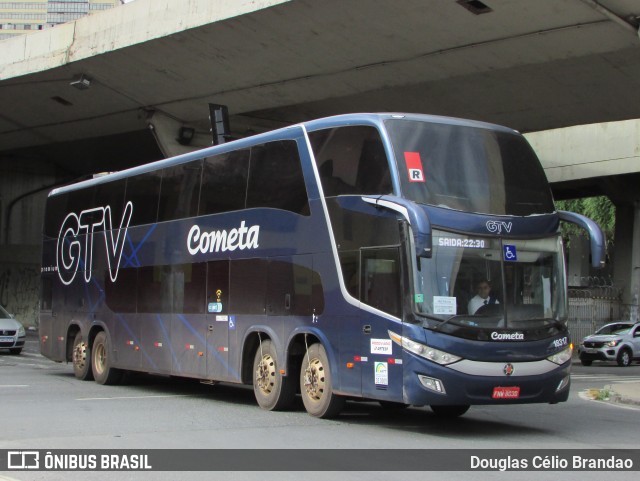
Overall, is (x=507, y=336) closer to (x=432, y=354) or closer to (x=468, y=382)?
(x=468, y=382)

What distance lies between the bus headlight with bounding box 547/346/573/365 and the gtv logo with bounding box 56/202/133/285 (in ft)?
30.5

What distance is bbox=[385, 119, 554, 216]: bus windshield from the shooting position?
11.2 metres

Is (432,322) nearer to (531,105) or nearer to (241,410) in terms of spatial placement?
(241,410)

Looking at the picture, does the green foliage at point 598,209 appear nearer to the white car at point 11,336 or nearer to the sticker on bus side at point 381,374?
the white car at point 11,336

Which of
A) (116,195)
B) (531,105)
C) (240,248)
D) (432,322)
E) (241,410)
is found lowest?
(241,410)

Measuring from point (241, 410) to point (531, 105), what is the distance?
1569cm

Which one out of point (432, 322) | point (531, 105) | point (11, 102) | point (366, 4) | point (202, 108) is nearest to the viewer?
point (432, 322)

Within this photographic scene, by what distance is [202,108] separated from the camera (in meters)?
28.8

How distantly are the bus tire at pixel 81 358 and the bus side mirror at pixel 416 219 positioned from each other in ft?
32.4

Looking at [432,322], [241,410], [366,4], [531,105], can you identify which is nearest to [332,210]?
[432,322]

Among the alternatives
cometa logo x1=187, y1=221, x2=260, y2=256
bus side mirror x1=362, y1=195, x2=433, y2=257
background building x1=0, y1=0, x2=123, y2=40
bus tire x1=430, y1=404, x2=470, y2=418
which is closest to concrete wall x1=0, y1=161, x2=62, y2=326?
cometa logo x1=187, y1=221, x2=260, y2=256

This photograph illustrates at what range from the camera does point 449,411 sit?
1316cm

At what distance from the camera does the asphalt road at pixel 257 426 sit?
984 centimetres

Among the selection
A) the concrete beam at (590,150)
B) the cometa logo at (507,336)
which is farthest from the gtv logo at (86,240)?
the concrete beam at (590,150)
